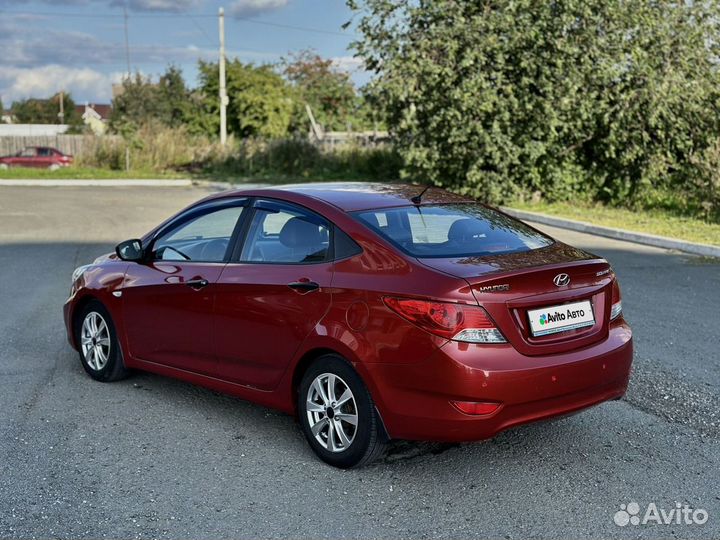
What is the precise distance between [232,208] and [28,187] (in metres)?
28.6

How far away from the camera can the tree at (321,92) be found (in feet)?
176

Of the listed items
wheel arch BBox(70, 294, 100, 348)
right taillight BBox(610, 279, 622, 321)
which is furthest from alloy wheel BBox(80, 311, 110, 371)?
right taillight BBox(610, 279, 622, 321)

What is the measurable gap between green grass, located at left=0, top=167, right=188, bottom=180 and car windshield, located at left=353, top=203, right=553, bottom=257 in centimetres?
3195

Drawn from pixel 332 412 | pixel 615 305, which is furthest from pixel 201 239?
pixel 615 305

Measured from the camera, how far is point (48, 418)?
561cm

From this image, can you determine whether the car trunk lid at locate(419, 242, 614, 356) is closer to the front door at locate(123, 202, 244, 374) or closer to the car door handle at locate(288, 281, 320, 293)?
the car door handle at locate(288, 281, 320, 293)

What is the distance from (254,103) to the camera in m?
51.6

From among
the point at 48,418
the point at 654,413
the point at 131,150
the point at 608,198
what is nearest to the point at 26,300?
the point at 48,418

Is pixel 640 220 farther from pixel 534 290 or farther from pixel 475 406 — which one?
pixel 475 406

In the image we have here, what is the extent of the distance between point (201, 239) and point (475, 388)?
2575 mm

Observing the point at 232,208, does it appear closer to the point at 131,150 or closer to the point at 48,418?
the point at 48,418

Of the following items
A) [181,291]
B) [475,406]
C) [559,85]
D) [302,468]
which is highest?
[559,85]

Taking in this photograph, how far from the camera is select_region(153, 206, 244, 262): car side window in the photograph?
564 cm

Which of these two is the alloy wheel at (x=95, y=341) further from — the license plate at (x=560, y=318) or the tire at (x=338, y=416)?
the license plate at (x=560, y=318)
